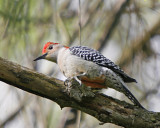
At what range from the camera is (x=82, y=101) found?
2.77 metres

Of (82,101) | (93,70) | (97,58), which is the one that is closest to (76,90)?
(82,101)

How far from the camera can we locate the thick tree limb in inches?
102

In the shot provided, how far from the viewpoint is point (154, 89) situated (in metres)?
3.57

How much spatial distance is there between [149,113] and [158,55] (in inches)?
46.2

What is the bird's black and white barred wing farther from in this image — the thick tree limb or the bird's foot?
the bird's foot

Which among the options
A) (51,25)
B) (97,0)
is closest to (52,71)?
(51,25)

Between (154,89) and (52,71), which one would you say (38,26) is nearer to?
(52,71)

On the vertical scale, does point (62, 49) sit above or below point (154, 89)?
above

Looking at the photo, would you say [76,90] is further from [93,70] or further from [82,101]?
[93,70]

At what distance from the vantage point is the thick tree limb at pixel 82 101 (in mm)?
2578

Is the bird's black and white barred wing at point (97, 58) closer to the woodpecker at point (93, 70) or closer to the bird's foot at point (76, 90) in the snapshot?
the woodpecker at point (93, 70)

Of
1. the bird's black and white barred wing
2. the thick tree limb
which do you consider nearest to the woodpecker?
the bird's black and white barred wing

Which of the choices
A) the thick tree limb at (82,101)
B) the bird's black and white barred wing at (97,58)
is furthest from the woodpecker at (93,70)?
the thick tree limb at (82,101)

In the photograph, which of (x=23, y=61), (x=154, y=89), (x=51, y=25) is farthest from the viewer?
(x=51, y=25)
